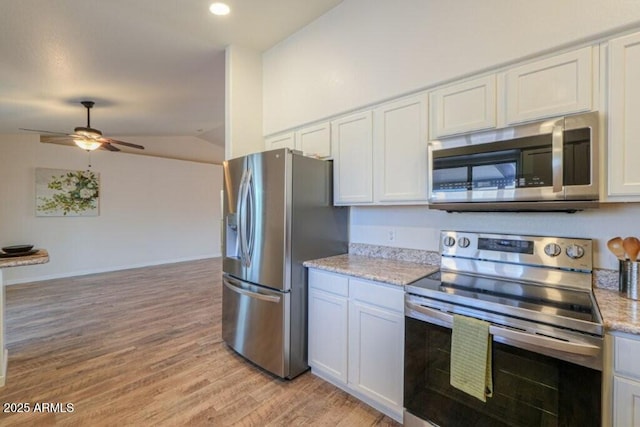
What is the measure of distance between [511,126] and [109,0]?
9.58 ft

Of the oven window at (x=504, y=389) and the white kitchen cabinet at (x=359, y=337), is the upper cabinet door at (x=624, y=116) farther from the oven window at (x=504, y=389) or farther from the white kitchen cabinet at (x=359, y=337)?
the white kitchen cabinet at (x=359, y=337)

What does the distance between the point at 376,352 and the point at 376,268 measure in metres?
0.55

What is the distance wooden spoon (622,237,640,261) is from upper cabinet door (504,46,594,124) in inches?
26.7

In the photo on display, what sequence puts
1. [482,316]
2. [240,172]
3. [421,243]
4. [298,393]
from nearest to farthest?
[482,316] → [298,393] → [421,243] → [240,172]

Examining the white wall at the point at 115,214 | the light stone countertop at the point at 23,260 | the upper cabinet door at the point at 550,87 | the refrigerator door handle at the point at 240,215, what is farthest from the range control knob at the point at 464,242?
the white wall at the point at 115,214

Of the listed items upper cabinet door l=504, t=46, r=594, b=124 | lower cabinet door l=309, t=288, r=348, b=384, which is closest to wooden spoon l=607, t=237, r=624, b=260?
upper cabinet door l=504, t=46, r=594, b=124

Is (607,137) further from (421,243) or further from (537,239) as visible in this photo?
(421,243)

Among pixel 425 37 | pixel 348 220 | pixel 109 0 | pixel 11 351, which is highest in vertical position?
pixel 109 0

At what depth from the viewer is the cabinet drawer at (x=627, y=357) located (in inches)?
43.7

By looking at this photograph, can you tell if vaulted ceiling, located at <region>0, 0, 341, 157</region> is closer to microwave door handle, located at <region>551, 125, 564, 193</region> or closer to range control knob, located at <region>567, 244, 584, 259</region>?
microwave door handle, located at <region>551, 125, 564, 193</region>

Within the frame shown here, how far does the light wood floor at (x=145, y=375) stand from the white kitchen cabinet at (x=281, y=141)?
6.88ft

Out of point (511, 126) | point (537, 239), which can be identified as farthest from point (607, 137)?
point (537, 239)

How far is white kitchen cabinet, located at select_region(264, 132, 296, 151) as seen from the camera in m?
2.95

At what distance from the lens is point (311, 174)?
2379 millimetres
